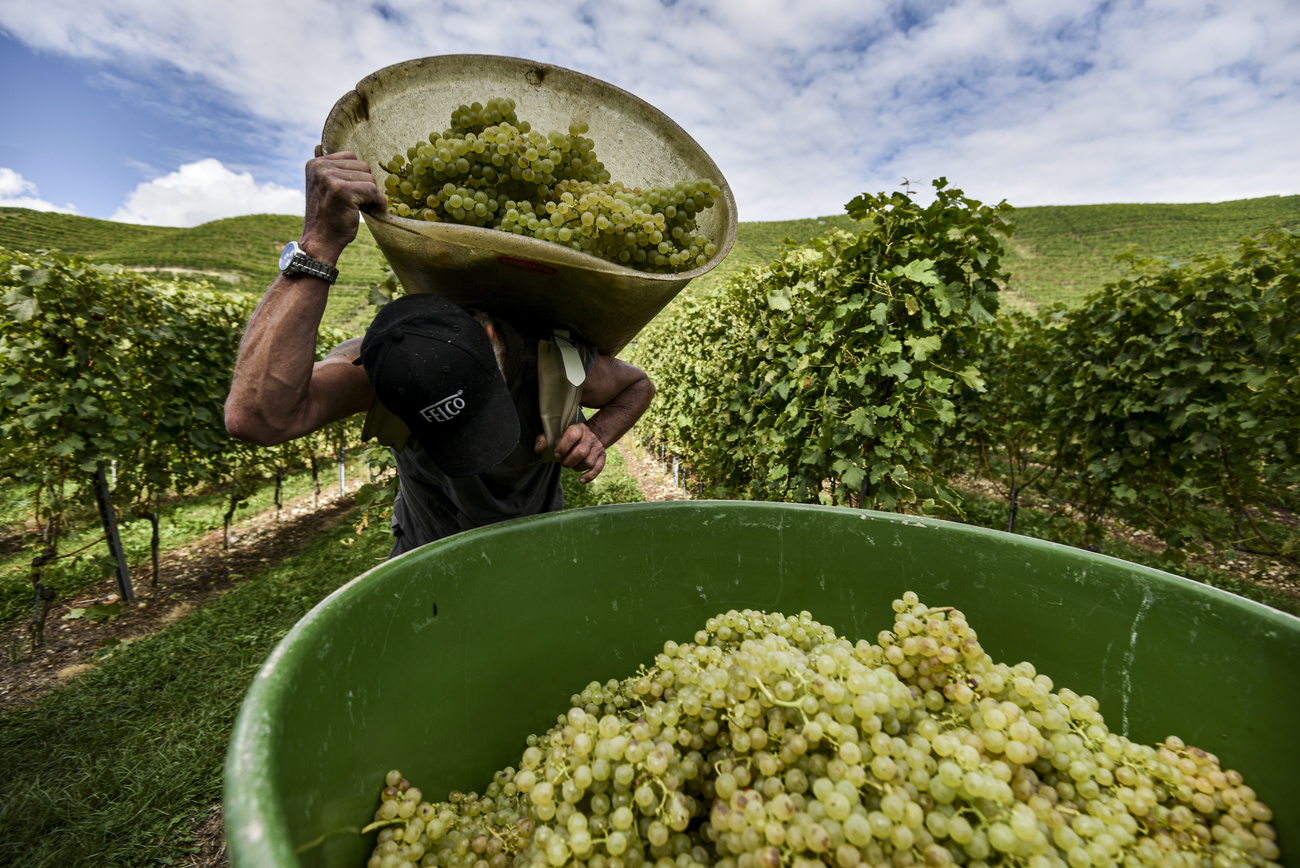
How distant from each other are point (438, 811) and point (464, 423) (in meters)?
0.85

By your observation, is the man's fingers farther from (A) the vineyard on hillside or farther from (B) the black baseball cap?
(A) the vineyard on hillside

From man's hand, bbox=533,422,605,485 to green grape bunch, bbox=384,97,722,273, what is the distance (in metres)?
0.57

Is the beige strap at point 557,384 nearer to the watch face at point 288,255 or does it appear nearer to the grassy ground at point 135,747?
the watch face at point 288,255

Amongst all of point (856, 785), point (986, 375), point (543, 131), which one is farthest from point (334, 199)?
point (986, 375)

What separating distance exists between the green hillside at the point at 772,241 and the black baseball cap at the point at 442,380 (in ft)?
127

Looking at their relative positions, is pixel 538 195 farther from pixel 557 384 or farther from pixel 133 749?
pixel 133 749

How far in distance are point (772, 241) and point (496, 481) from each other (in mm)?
58991

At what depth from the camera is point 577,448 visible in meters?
1.78

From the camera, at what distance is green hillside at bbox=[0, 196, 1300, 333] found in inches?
1670

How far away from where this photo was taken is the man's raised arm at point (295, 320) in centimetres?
133

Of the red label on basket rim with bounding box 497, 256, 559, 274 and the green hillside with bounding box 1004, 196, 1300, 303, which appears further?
the green hillside with bounding box 1004, 196, 1300, 303

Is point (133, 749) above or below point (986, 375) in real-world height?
below

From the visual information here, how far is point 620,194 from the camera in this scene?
1.47 m

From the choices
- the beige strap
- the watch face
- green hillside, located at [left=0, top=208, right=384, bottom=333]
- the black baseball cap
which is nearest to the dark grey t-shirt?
the beige strap
